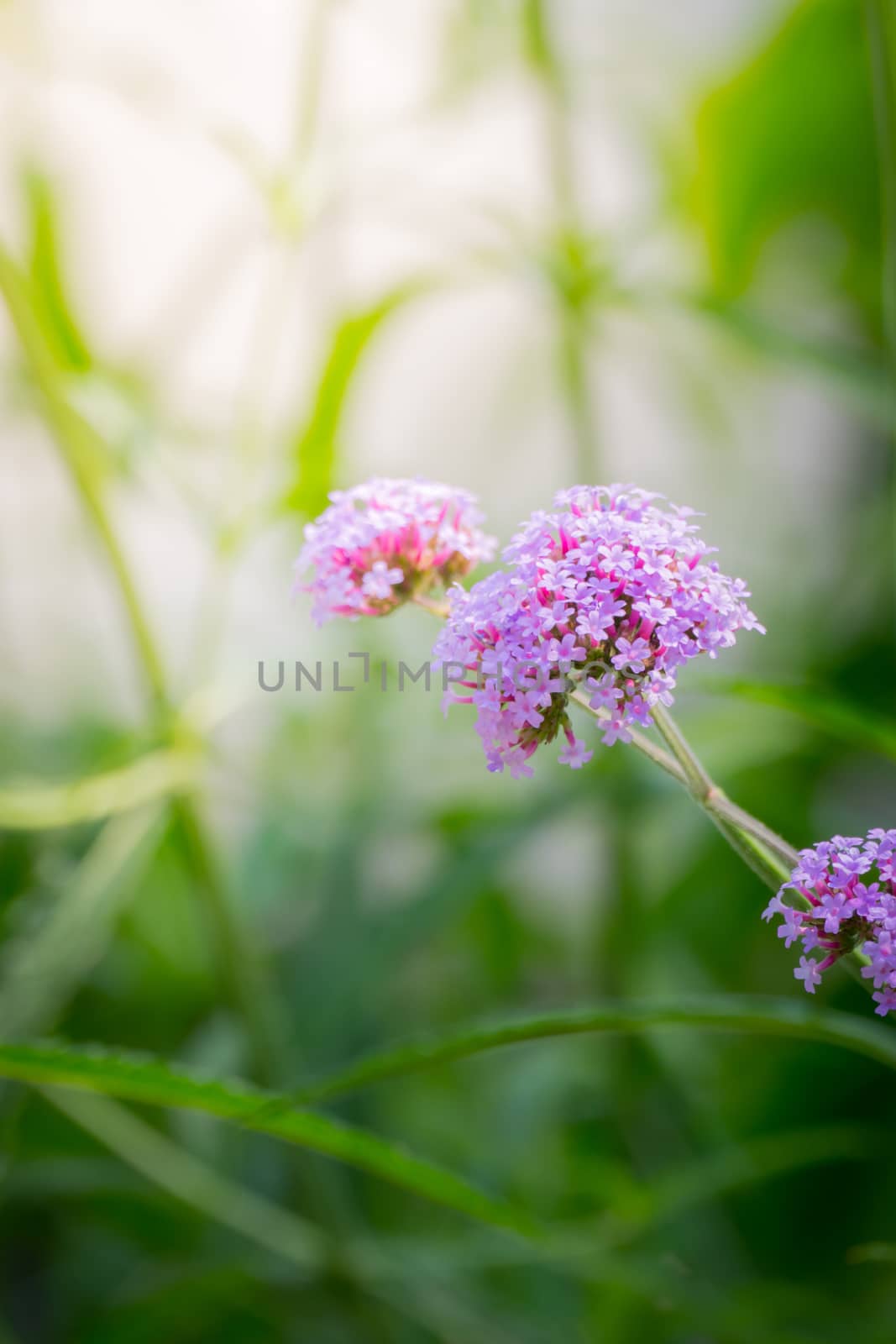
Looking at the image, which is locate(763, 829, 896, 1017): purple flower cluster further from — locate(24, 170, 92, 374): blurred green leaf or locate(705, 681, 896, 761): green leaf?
locate(24, 170, 92, 374): blurred green leaf

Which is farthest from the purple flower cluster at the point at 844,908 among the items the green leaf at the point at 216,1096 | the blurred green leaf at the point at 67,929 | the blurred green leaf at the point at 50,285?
the blurred green leaf at the point at 50,285

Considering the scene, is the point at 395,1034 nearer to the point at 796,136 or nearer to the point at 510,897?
the point at 510,897

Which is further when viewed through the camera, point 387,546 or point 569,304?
point 569,304

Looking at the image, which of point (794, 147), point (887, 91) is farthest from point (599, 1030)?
point (794, 147)

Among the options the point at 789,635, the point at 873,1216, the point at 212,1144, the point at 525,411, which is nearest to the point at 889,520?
the point at 789,635

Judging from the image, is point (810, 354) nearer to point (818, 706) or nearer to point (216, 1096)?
point (818, 706)

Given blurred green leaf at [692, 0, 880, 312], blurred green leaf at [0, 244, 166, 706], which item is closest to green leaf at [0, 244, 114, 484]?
blurred green leaf at [0, 244, 166, 706]
